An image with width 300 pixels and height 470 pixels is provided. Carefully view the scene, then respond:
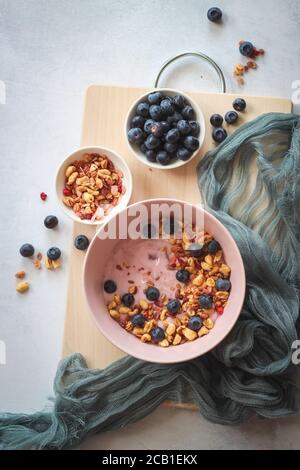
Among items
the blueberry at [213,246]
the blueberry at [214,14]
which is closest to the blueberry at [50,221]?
the blueberry at [213,246]

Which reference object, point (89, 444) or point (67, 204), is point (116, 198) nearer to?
point (67, 204)

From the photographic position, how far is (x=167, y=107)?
1033 millimetres

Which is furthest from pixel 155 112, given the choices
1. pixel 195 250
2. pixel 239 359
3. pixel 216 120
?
pixel 239 359

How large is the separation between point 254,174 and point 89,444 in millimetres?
627

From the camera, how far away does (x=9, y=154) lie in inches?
46.6

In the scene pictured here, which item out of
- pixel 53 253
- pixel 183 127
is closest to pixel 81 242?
pixel 53 253

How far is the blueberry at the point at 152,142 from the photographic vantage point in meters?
1.03

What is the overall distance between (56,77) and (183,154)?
364 mm

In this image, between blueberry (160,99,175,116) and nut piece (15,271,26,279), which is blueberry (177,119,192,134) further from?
nut piece (15,271,26,279)

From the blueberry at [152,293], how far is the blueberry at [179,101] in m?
0.35

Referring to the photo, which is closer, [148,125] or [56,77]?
[148,125]

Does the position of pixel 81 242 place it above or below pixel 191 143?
below

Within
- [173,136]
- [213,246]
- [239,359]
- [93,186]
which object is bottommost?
[239,359]

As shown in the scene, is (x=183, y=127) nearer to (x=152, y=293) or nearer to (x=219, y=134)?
(x=219, y=134)
